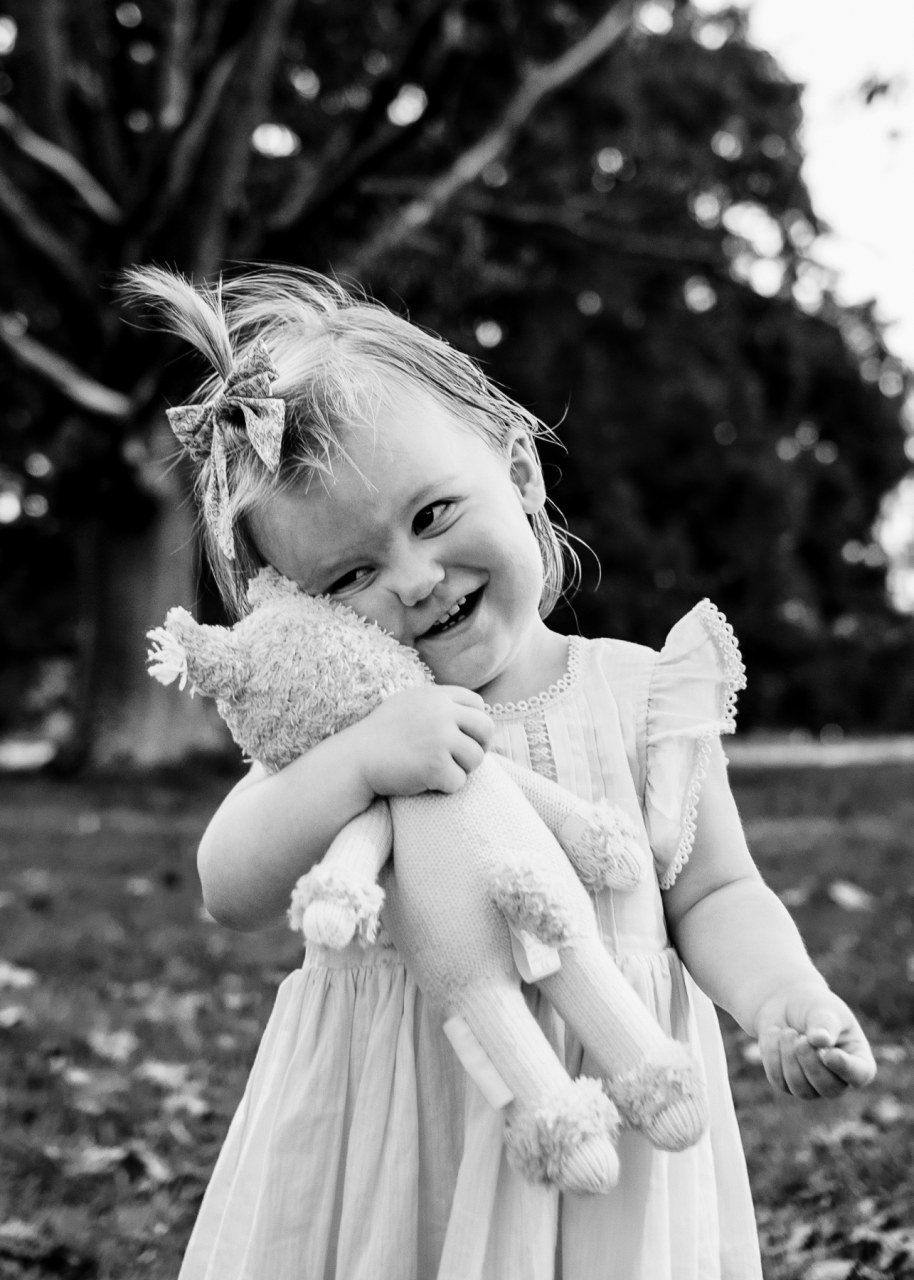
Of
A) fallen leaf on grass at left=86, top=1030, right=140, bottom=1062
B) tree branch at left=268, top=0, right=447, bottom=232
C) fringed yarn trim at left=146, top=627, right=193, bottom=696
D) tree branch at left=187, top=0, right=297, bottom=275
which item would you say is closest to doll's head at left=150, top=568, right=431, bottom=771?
fringed yarn trim at left=146, top=627, right=193, bottom=696

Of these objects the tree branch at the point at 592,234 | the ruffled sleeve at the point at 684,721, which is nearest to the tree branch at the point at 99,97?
the tree branch at the point at 592,234

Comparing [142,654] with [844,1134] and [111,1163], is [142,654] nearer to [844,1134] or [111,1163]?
[111,1163]

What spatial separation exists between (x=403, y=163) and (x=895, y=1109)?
405 inches

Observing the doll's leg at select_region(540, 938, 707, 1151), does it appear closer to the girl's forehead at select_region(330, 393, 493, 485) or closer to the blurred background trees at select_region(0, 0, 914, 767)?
the girl's forehead at select_region(330, 393, 493, 485)

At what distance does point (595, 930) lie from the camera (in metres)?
1.65

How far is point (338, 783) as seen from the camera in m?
1.68

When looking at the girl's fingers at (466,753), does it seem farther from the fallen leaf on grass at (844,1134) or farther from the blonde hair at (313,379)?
the fallen leaf on grass at (844,1134)

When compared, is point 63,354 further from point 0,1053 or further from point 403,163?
point 0,1053

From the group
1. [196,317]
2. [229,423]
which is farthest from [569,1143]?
[196,317]

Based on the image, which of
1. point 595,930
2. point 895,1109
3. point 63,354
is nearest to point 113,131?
point 63,354

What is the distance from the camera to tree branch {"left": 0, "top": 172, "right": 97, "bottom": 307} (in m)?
9.12

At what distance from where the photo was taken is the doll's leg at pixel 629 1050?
153 centimetres

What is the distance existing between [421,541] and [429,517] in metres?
0.04

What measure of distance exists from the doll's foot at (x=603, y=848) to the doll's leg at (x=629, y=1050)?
0.40 ft
